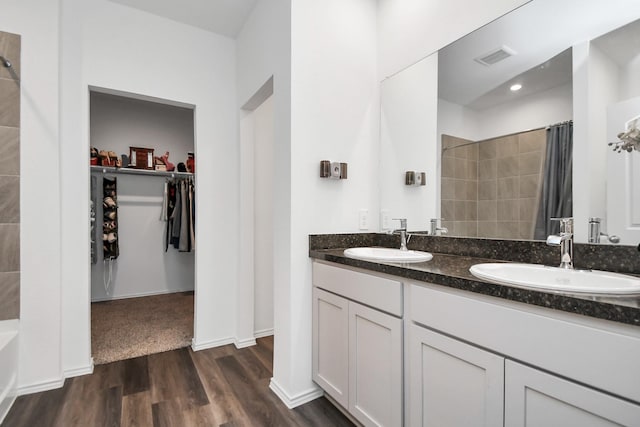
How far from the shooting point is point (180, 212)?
13.7 ft

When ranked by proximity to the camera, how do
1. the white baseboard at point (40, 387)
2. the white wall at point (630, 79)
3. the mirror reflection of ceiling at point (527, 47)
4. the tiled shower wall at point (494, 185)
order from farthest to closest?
the white baseboard at point (40, 387) < the tiled shower wall at point (494, 185) < the mirror reflection of ceiling at point (527, 47) < the white wall at point (630, 79)

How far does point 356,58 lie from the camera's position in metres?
2.16

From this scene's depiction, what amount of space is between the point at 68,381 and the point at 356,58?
9.61 ft

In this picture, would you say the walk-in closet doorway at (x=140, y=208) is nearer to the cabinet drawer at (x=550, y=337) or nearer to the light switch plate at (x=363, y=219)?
the light switch plate at (x=363, y=219)

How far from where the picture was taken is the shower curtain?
1.32 metres

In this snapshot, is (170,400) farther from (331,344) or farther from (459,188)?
(459,188)

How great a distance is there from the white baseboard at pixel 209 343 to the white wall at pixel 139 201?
2.10 meters

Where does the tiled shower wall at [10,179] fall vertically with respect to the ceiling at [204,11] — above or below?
below

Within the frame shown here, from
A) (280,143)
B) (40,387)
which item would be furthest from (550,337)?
(40,387)

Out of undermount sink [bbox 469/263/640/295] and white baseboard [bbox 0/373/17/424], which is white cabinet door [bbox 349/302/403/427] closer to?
undermount sink [bbox 469/263/640/295]

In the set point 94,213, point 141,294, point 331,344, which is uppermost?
point 94,213

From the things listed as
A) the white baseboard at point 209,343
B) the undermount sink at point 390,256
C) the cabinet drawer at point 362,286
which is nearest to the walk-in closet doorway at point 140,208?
the white baseboard at point 209,343

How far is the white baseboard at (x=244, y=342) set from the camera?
8.79 feet

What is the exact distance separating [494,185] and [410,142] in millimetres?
660
